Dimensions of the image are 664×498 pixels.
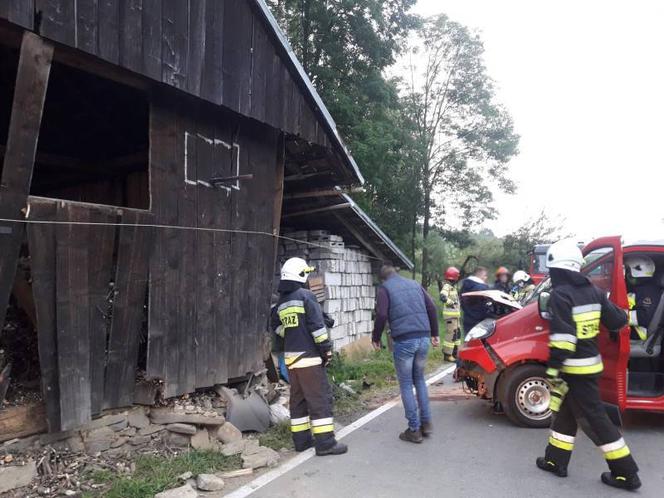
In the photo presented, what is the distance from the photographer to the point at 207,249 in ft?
18.1

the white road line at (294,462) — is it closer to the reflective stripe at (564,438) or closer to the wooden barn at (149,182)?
the wooden barn at (149,182)

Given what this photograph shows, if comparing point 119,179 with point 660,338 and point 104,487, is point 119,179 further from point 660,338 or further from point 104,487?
point 660,338

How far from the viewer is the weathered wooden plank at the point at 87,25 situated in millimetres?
3951

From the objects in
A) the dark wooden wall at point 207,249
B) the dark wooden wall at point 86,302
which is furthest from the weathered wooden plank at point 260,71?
the dark wooden wall at point 86,302

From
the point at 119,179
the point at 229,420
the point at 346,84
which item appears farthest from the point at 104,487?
the point at 346,84

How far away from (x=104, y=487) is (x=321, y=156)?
5.14 m

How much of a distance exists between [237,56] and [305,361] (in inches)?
134

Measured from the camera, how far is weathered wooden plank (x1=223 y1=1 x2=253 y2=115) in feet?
17.8

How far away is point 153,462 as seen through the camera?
4547 mm

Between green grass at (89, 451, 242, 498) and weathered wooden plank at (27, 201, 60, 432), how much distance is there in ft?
2.23

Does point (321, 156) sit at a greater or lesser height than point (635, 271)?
greater

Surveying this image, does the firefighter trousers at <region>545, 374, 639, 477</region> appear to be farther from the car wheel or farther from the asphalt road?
the car wheel

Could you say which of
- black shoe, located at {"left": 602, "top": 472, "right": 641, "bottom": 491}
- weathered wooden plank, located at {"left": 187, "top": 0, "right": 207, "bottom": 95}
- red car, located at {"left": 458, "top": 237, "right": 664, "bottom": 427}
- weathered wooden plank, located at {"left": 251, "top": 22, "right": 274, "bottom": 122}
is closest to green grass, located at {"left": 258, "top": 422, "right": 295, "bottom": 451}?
red car, located at {"left": 458, "top": 237, "right": 664, "bottom": 427}

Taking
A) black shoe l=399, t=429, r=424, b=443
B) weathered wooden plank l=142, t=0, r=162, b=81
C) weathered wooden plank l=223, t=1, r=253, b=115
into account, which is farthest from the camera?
weathered wooden plank l=223, t=1, r=253, b=115
